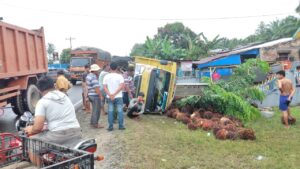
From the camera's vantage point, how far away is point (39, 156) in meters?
3.50

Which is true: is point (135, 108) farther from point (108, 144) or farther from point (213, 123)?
point (108, 144)

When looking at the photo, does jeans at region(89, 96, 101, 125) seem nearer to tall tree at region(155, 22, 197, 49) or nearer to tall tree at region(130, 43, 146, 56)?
tall tree at region(130, 43, 146, 56)

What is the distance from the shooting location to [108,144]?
6.97 meters

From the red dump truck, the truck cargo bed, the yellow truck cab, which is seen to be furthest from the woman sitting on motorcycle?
the yellow truck cab

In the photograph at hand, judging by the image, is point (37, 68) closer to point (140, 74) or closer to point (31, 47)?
point (31, 47)

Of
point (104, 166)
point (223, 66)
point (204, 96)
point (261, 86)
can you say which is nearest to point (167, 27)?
point (223, 66)

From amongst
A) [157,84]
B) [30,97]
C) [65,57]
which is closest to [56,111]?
[157,84]

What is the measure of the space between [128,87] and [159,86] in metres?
1.00

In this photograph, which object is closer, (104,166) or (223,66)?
(104,166)

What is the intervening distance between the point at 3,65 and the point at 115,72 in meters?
3.43

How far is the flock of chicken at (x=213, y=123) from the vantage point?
25.9 feet

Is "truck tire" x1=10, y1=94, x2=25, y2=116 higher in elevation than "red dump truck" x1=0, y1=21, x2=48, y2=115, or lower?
lower

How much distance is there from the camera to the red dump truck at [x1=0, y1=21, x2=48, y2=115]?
382 inches

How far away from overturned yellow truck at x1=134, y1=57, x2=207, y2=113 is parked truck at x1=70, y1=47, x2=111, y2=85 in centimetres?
1597
